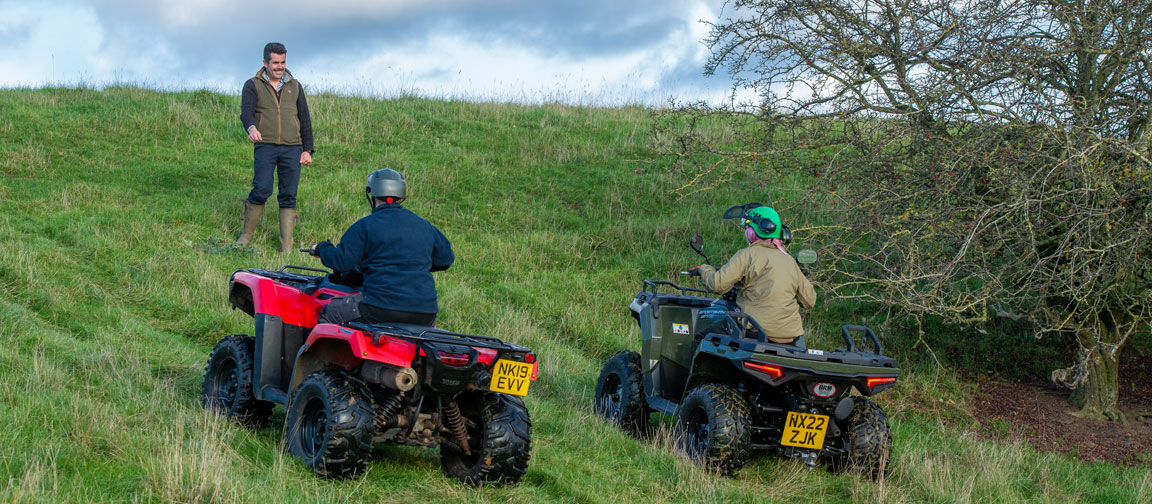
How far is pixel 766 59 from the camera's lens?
10.8 metres

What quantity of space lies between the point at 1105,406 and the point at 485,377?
7.78 meters

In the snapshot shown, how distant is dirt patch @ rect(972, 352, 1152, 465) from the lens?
368 inches

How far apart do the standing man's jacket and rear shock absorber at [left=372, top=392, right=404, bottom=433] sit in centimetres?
651

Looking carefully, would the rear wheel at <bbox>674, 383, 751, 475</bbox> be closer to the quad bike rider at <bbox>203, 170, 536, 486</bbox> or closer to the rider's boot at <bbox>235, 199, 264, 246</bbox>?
the quad bike rider at <bbox>203, 170, 536, 486</bbox>

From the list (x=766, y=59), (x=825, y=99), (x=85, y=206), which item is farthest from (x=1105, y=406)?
(x=85, y=206)

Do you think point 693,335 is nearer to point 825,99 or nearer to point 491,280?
point 825,99

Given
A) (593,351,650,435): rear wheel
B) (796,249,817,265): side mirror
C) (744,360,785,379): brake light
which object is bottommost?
(593,351,650,435): rear wheel

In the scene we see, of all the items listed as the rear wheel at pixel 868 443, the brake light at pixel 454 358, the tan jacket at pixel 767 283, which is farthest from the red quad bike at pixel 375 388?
the rear wheel at pixel 868 443

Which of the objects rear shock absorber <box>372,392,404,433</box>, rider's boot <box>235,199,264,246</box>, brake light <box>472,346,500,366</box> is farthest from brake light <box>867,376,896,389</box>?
rider's boot <box>235,199,264,246</box>

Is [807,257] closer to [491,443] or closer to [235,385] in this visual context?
[491,443]

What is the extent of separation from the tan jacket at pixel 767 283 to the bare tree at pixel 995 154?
207cm

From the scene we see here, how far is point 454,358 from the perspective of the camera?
5.17m

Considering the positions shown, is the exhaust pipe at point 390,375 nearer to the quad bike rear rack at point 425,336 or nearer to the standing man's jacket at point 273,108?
the quad bike rear rack at point 425,336

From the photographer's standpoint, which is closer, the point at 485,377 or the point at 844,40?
the point at 485,377
